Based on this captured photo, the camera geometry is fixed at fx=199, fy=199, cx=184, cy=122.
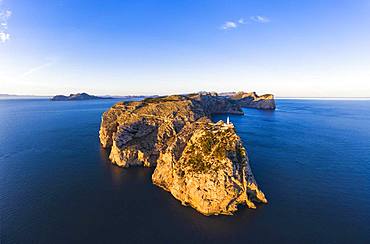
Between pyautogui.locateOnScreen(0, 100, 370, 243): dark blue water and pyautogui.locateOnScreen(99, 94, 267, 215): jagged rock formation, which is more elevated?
pyautogui.locateOnScreen(99, 94, 267, 215): jagged rock formation

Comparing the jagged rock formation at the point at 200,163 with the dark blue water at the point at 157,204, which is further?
the jagged rock formation at the point at 200,163

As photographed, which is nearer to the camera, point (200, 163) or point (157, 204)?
point (157, 204)

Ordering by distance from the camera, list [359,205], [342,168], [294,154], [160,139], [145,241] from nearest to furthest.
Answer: [145,241]
[359,205]
[342,168]
[160,139]
[294,154]

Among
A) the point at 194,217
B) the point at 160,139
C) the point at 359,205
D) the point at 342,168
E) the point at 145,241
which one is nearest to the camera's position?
the point at 145,241

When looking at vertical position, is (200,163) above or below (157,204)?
above

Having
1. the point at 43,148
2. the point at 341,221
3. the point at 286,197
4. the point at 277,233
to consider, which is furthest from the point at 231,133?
the point at 43,148

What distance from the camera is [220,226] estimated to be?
35656 millimetres

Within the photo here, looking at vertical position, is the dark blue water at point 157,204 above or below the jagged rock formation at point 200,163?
below

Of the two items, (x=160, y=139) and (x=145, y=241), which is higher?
(x=160, y=139)

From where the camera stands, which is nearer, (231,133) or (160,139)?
→ (231,133)

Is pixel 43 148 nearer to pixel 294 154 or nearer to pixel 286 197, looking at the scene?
pixel 286 197

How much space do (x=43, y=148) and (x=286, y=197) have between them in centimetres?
8878

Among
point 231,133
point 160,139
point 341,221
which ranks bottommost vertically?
point 341,221

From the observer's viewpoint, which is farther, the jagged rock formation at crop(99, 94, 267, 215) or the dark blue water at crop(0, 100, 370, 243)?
the jagged rock formation at crop(99, 94, 267, 215)
